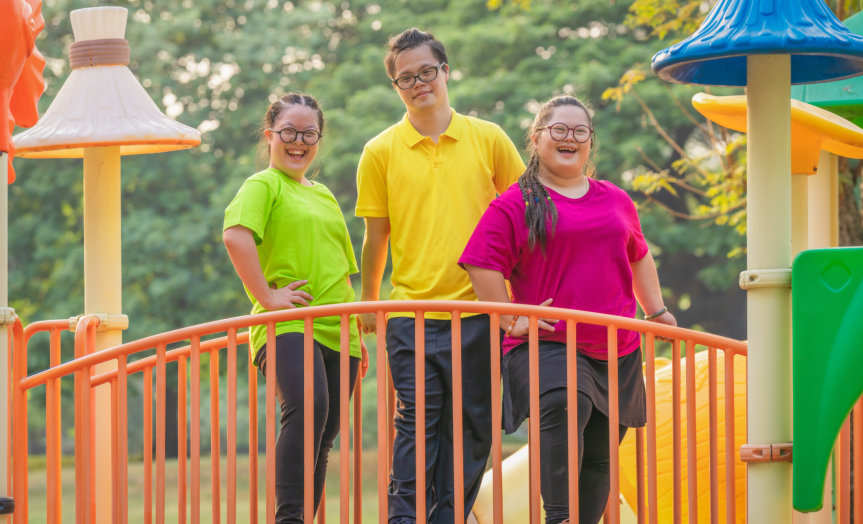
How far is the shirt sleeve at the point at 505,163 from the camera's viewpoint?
162 inches

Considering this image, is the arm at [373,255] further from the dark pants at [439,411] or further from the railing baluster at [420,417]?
the railing baluster at [420,417]

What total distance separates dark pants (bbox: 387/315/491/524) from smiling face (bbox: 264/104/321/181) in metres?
0.68

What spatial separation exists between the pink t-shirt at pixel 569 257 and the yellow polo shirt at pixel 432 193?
0.28 meters

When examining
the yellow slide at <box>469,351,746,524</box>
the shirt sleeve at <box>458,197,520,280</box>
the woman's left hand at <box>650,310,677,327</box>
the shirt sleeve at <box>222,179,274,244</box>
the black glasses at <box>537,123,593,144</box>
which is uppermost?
the black glasses at <box>537,123,593,144</box>

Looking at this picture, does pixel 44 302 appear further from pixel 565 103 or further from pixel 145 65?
pixel 565 103

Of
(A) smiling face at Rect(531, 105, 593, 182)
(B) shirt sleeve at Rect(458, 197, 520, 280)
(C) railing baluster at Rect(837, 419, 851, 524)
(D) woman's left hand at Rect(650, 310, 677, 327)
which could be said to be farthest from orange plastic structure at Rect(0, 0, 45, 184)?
(C) railing baluster at Rect(837, 419, 851, 524)

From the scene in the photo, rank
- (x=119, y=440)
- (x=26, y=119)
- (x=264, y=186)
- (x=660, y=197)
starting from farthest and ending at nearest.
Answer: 1. (x=660, y=197)
2. (x=26, y=119)
3. (x=264, y=186)
4. (x=119, y=440)

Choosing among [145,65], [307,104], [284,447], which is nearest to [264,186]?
[307,104]

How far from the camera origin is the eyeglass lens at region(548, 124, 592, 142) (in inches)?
149

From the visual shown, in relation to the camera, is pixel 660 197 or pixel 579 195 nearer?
pixel 579 195

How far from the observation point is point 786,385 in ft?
11.3

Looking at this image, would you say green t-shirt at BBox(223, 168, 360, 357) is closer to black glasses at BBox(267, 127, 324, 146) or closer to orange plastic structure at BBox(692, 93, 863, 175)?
black glasses at BBox(267, 127, 324, 146)

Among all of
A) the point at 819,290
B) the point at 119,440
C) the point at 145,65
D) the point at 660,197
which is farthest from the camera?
the point at 660,197

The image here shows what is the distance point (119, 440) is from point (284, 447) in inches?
22.1
